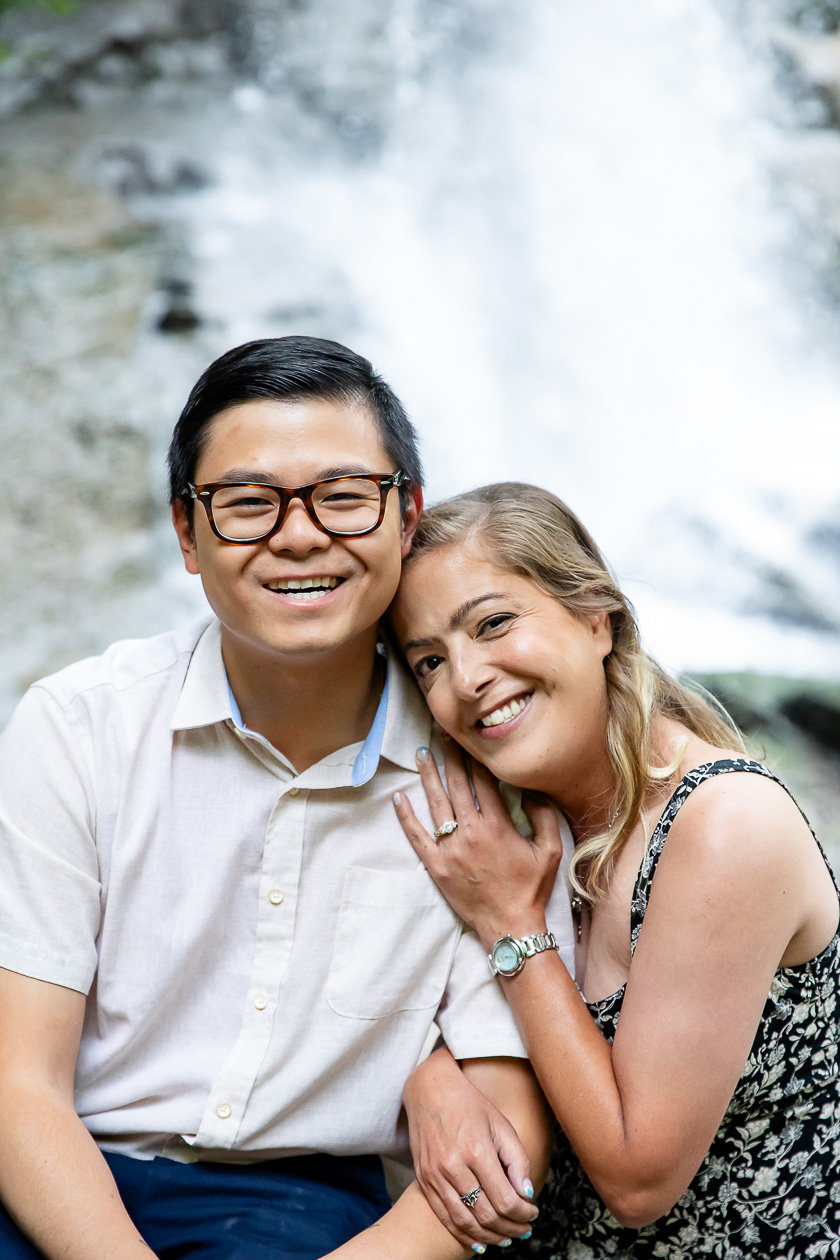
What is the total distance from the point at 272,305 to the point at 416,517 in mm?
3408

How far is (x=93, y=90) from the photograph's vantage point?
4.86 meters

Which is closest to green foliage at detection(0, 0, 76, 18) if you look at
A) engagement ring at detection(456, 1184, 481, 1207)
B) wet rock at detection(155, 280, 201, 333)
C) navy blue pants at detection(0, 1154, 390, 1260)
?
wet rock at detection(155, 280, 201, 333)

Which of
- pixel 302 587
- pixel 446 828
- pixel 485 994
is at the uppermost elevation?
pixel 302 587

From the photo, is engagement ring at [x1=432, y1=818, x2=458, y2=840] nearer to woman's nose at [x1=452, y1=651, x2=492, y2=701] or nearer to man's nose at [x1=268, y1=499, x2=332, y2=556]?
woman's nose at [x1=452, y1=651, x2=492, y2=701]

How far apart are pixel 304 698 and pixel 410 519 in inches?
11.9

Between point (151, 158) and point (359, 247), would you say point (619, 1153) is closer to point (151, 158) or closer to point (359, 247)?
A: point (359, 247)

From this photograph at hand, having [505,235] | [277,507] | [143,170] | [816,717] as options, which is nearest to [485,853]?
[277,507]

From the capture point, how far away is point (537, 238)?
5.02 m

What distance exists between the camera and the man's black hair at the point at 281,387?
4.82ft

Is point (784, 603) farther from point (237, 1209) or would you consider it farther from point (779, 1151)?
point (237, 1209)

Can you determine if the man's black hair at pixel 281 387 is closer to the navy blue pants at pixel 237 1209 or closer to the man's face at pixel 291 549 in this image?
the man's face at pixel 291 549

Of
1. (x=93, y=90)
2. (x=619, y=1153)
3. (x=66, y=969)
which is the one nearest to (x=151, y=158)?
(x=93, y=90)

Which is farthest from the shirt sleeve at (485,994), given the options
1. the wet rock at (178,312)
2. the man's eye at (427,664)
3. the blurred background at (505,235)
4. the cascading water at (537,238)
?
the wet rock at (178,312)

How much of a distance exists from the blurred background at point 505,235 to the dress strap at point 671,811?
3.11m
